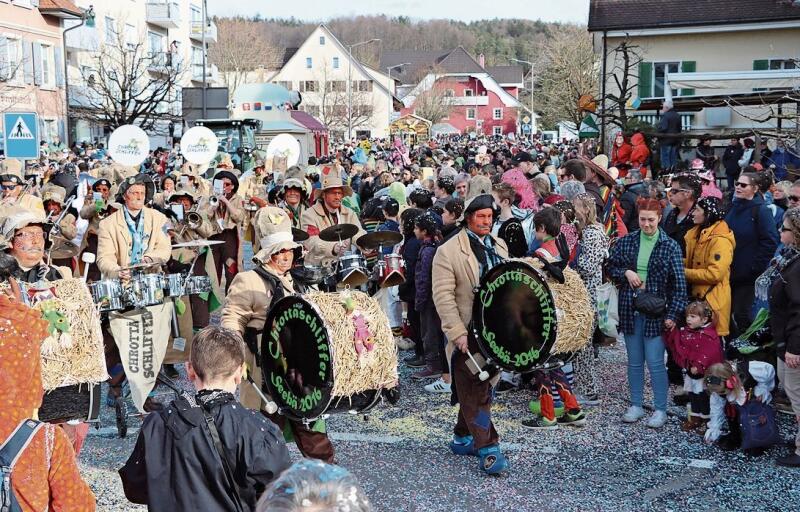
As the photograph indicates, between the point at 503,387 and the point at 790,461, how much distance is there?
9.00ft

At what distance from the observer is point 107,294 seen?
6.57 m

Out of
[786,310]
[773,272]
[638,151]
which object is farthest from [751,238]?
[638,151]

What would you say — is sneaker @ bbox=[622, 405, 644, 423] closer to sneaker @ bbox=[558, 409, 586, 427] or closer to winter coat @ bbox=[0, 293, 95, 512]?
sneaker @ bbox=[558, 409, 586, 427]

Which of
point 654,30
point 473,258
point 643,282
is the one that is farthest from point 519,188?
point 654,30

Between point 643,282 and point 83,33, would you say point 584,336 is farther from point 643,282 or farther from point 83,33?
point 83,33

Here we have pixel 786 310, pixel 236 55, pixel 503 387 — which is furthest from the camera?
pixel 236 55

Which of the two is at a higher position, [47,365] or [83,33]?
[83,33]

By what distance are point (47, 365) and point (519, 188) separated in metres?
6.25

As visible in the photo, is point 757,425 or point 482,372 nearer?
point 482,372

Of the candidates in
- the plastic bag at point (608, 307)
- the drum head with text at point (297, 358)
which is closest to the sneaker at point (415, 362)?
the plastic bag at point (608, 307)

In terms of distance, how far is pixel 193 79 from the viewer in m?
59.6

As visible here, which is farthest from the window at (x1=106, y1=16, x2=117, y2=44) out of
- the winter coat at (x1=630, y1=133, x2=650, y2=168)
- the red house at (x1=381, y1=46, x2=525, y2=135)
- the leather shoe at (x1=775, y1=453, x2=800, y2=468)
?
the red house at (x1=381, y1=46, x2=525, y2=135)

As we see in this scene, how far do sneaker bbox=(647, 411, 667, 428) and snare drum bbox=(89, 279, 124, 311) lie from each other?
4028 millimetres

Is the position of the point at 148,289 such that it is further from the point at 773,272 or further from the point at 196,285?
the point at 773,272
